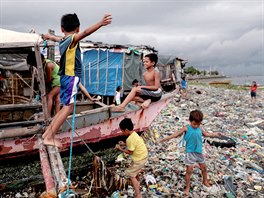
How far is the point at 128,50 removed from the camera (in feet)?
39.8

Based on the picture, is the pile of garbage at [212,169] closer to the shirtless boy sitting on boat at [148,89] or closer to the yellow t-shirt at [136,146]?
the yellow t-shirt at [136,146]

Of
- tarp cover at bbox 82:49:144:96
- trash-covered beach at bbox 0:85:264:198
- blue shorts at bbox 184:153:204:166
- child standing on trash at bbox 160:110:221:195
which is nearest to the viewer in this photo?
child standing on trash at bbox 160:110:221:195

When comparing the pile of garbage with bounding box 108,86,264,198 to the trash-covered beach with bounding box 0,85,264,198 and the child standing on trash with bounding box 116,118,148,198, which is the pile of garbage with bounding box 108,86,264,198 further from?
the child standing on trash with bounding box 116,118,148,198

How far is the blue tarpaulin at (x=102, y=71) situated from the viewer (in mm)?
12141

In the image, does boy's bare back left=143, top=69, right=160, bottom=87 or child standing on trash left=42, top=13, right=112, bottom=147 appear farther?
boy's bare back left=143, top=69, right=160, bottom=87

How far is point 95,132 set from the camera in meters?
4.98

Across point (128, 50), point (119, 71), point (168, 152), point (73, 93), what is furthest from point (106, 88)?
point (73, 93)

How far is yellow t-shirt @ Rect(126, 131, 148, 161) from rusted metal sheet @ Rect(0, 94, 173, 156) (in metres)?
1.21

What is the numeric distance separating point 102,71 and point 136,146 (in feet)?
29.5

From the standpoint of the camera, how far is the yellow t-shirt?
12.2 feet

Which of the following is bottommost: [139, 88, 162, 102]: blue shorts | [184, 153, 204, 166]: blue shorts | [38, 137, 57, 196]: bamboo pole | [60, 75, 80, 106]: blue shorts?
[184, 153, 204, 166]: blue shorts

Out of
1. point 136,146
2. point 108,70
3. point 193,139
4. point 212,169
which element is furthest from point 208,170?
point 108,70

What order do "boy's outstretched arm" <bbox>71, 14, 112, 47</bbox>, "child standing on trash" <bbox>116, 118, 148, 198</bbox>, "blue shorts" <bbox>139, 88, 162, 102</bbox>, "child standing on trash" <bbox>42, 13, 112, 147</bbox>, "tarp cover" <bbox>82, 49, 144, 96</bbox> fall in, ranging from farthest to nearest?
1. "tarp cover" <bbox>82, 49, 144, 96</bbox>
2. "blue shorts" <bbox>139, 88, 162, 102</bbox>
3. "child standing on trash" <bbox>116, 118, 148, 198</bbox>
4. "child standing on trash" <bbox>42, 13, 112, 147</bbox>
5. "boy's outstretched arm" <bbox>71, 14, 112, 47</bbox>

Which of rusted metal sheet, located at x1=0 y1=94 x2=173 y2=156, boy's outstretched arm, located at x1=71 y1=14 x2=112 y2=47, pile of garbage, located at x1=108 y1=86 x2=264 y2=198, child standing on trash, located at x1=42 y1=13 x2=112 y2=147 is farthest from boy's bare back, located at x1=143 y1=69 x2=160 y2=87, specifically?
boy's outstretched arm, located at x1=71 y1=14 x2=112 y2=47
